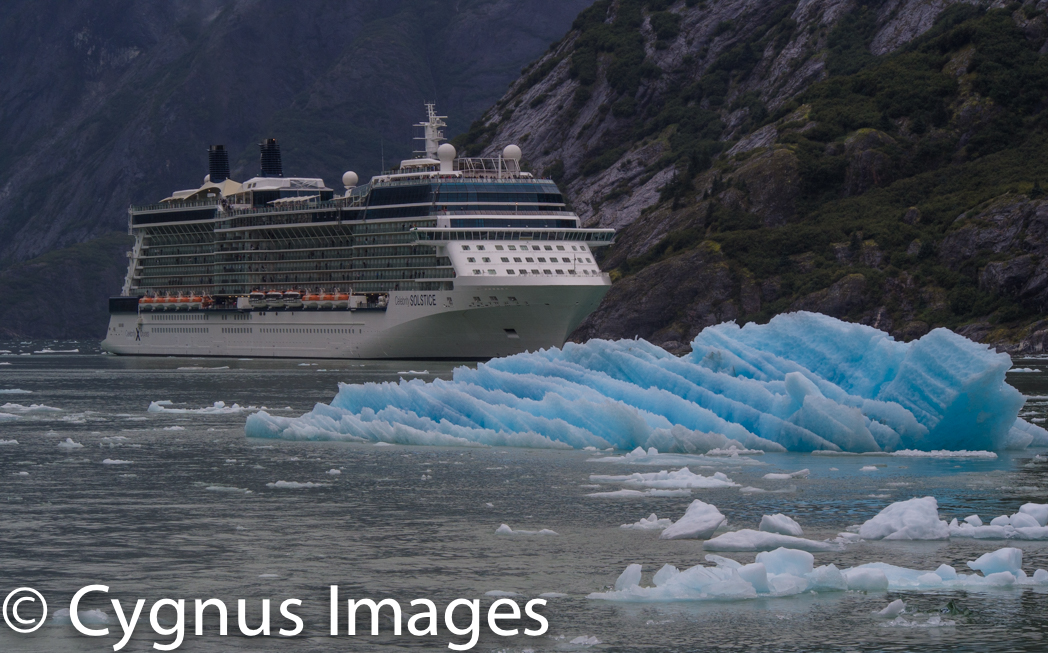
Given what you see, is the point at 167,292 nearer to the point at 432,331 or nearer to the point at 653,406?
the point at 432,331

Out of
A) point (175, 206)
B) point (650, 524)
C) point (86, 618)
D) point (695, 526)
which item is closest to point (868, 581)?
point (695, 526)

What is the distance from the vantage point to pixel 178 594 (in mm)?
18625

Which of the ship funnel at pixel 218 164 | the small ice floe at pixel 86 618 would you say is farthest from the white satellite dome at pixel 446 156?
the small ice floe at pixel 86 618

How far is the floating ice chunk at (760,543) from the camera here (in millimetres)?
20922

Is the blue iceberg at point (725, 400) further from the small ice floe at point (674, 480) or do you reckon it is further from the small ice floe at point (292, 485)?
the small ice floe at point (292, 485)

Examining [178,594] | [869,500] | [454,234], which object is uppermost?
[454,234]

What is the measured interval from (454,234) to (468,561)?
75.1 m

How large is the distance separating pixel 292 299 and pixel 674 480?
85.2 meters

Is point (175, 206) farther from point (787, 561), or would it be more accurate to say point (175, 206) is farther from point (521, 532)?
point (787, 561)

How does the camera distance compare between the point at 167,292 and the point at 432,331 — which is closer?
the point at 432,331

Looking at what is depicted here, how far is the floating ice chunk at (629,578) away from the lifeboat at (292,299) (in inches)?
3638

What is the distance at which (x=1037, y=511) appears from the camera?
22.6 meters

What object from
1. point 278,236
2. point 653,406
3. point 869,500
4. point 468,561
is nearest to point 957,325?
point 278,236

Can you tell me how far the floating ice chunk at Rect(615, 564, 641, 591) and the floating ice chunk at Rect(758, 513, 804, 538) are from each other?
3.90m
